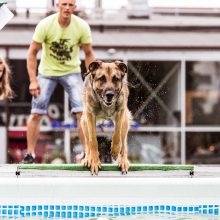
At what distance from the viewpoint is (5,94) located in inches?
305

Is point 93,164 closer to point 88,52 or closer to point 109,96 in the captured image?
point 109,96

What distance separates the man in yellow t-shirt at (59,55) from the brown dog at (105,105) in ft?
3.40

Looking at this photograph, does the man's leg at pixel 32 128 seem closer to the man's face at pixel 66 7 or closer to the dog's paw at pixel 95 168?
the man's face at pixel 66 7

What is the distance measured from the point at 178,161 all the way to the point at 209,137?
762mm

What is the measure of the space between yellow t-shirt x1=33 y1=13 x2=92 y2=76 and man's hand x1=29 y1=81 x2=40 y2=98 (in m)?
0.16

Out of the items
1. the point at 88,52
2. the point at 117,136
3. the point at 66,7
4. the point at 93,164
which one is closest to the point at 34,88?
the point at 88,52

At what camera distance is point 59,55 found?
23.7 ft

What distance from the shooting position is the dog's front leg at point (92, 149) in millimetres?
5859

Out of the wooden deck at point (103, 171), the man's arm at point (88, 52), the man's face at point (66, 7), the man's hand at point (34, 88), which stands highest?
the man's face at point (66, 7)

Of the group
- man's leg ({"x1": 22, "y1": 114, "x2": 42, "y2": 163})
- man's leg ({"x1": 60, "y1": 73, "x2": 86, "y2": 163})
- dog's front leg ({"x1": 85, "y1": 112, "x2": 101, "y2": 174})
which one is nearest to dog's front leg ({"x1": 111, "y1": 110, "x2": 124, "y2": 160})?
dog's front leg ({"x1": 85, "y1": 112, "x2": 101, "y2": 174})

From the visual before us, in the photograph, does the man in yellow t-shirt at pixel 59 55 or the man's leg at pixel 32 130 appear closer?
the man in yellow t-shirt at pixel 59 55

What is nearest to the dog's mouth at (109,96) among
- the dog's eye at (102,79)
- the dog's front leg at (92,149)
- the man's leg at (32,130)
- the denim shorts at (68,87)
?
the dog's eye at (102,79)

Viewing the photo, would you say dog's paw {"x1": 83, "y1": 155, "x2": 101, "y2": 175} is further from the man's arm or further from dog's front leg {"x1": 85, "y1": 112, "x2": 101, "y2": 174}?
the man's arm

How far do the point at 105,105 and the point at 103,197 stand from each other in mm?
703
